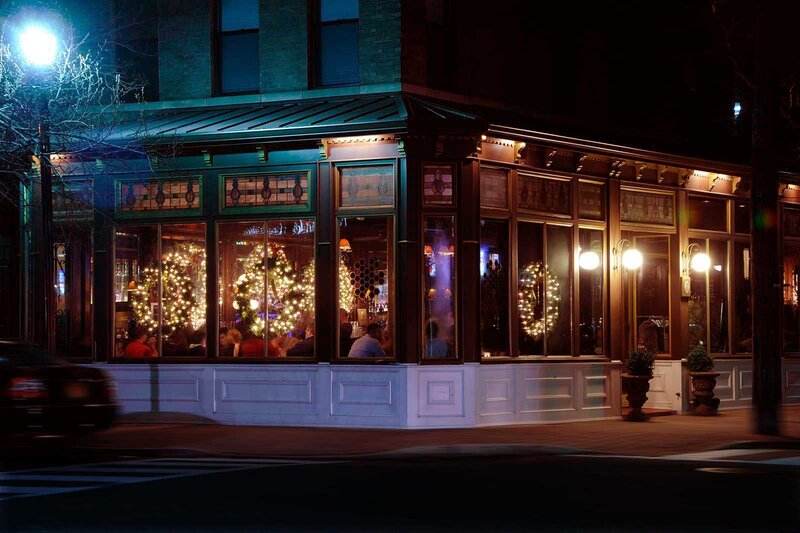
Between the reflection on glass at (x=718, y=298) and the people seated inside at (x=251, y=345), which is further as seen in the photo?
the reflection on glass at (x=718, y=298)

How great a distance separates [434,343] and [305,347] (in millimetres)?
2218

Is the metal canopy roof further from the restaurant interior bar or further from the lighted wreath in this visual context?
the lighted wreath

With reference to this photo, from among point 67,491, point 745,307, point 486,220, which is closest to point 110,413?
point 67,491

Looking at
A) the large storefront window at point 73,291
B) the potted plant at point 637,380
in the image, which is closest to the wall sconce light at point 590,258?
the potted plant at point 637,380

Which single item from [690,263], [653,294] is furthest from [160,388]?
[690,263]

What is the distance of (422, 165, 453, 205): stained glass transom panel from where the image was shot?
19.7m

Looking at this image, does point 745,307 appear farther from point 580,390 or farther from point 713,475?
point 713,475

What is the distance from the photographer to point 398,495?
456 inches

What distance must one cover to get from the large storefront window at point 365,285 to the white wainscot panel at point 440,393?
32.5 inches

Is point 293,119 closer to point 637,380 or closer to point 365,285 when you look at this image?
point 365,285

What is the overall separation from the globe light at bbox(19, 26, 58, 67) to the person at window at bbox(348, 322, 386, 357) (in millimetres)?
6646

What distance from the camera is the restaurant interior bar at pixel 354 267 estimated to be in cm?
1956

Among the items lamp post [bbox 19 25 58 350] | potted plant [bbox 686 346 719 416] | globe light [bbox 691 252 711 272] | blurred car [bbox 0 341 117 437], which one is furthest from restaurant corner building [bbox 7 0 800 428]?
blurred car [bbox 0 341 117 437]

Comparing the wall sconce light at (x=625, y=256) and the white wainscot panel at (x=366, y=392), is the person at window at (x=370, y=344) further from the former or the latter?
the wall sconce light at (x=625, y=256)
